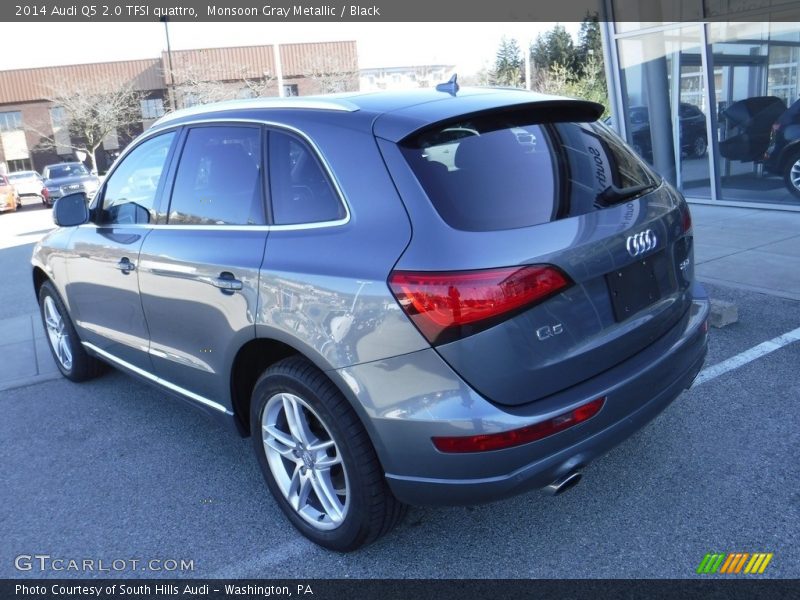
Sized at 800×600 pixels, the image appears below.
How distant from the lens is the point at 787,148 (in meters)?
9.76

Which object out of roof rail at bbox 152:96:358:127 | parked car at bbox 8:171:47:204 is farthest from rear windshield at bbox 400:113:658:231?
parked car at bbox 8:171:47:204

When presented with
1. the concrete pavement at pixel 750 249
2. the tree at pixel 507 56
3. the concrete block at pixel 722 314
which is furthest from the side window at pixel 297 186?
the tree at pixel 507 56

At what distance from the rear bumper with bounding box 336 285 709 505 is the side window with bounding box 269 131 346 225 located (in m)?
0.67

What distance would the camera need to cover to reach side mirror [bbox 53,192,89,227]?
14.1 ft

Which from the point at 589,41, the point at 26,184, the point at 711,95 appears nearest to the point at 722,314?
the point at 711,95

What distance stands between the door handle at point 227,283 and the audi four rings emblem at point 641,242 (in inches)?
61.6

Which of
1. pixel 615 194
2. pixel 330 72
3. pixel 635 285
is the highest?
pixel 330 72

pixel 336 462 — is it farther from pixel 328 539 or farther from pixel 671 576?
pixel 671 576

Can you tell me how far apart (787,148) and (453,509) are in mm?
8878

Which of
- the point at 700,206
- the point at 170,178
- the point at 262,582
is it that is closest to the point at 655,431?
the point at 262,582

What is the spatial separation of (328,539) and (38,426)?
8.51 ft

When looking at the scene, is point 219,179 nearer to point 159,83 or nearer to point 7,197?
point 7,197

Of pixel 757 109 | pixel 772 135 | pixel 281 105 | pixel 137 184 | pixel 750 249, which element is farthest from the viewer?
pixel 757 109

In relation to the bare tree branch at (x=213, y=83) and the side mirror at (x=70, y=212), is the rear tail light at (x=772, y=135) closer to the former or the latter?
the side mirror at (x=70, y=212)
